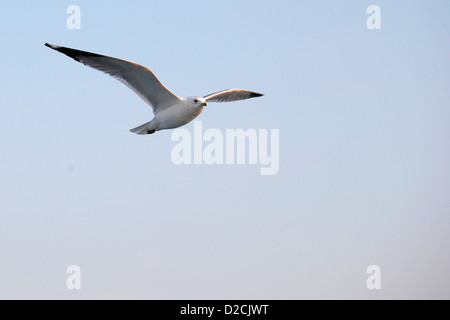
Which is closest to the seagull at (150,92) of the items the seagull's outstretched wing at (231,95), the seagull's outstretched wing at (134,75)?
the seagull's outstretched wing at (134,75)

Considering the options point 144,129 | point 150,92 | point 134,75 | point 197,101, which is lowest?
point 144,129

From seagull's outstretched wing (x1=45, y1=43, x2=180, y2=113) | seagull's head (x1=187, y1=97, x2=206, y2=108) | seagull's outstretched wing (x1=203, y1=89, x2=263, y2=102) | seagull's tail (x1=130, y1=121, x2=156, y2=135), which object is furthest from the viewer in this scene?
seagull's outstretched wing (x1=203, y1=89, x2=263, y2=102)

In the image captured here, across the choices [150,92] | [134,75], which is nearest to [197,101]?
[150,92]

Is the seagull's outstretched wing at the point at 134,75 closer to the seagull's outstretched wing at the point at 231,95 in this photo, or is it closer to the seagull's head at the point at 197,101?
the seagull's head at the point at 197,101

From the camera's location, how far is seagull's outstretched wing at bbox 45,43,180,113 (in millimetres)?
9055

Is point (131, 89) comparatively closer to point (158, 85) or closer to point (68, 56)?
point (158, 85)

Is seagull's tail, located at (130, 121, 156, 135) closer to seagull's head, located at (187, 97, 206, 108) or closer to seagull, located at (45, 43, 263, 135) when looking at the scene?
seagull, located at (45, 43, 263, 135)

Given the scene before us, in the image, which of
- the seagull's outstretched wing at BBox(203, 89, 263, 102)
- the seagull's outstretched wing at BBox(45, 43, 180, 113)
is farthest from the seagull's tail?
the seagull's outstretched wing at BBox(203, 89, 263, 102)

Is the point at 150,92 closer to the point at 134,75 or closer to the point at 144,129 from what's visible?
the point at 134,75

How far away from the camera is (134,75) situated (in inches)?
372

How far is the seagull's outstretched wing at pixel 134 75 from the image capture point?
905 cm

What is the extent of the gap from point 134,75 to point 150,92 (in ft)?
1.34

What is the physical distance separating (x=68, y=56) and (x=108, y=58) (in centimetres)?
56

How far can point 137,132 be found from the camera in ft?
32.8
